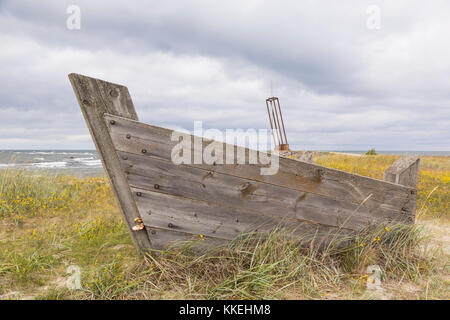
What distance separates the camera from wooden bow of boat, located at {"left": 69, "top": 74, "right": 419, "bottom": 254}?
236cm

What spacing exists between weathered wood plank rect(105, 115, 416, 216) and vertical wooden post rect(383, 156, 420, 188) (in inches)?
4.0

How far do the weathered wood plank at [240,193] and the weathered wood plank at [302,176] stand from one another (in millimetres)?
57

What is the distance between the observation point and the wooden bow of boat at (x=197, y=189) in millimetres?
2361

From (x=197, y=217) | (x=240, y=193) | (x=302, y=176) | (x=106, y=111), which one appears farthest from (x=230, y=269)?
(x=106, y=111)

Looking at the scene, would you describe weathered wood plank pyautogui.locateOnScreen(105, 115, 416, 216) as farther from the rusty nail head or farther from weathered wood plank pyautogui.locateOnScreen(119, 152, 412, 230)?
the rusty nail head

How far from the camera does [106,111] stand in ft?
7.70

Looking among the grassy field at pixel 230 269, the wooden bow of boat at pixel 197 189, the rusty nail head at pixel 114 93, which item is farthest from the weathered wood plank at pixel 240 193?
the rusty nail head at pixel 114 93

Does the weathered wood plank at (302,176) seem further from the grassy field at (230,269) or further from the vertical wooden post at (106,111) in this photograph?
the grassy field at (230,269)

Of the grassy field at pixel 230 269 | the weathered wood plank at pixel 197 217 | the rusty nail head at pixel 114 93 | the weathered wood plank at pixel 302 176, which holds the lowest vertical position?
the grassy field at pixel 230 269

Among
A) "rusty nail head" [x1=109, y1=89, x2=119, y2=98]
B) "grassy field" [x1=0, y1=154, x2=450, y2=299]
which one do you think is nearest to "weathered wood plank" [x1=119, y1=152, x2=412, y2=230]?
"grassy field" [x1=0, y1=154, x2=450, y2=299]

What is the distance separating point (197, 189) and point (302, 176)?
3.53 feet
